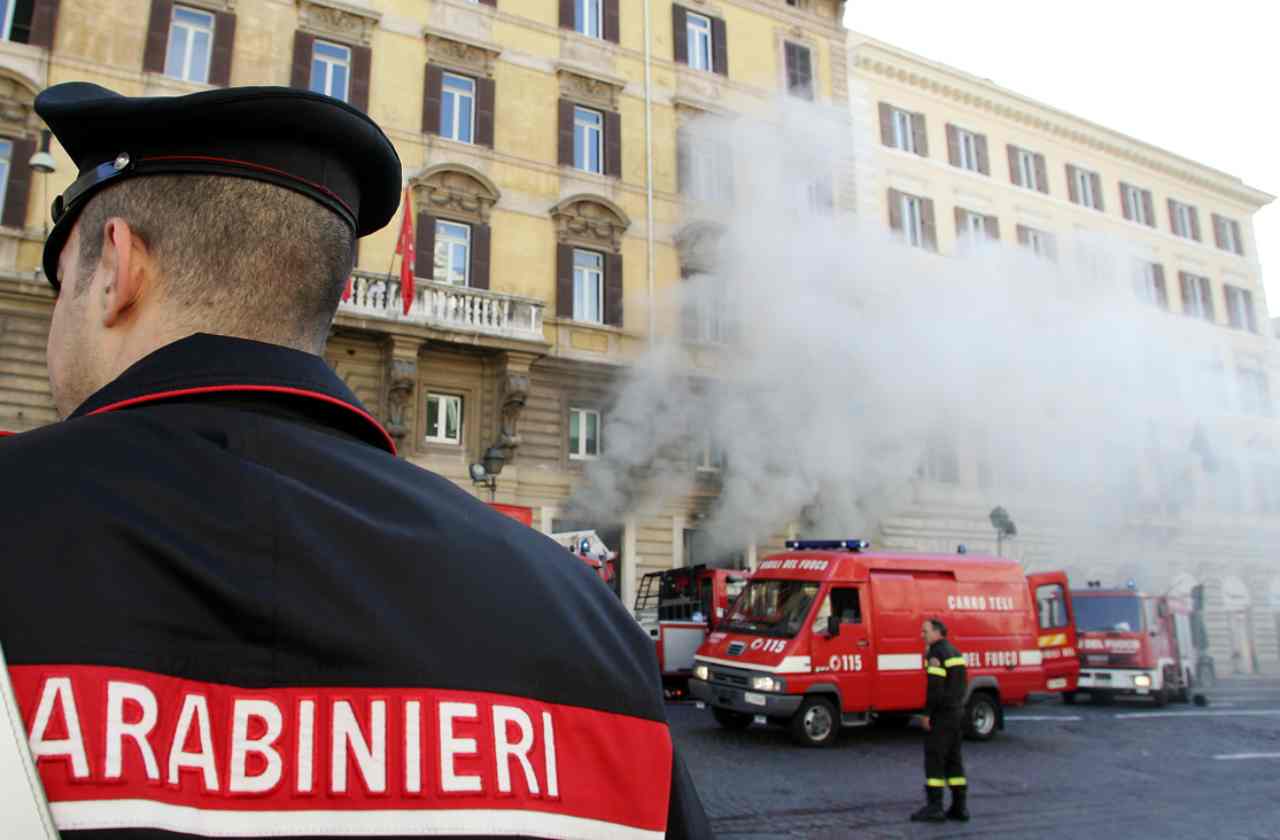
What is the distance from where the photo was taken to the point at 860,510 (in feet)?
60.4

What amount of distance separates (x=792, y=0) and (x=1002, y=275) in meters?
8.69

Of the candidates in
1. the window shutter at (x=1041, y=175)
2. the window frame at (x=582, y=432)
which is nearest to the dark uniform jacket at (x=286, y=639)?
the window frame at (x=582, y=432)

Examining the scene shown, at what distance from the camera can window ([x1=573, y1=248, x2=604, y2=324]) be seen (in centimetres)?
1716

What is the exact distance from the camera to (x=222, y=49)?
14656 millimetres

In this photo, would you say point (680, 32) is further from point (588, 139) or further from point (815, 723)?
point (815, 723)

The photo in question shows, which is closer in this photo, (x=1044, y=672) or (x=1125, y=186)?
(x=1044, y=672)

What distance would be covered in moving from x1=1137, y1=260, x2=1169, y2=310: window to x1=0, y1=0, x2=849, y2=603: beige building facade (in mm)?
15469

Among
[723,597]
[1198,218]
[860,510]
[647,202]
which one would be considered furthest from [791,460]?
[1198,218]

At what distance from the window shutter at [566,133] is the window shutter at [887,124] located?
9.23 meters

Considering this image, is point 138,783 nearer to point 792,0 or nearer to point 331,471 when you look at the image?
point 331,471

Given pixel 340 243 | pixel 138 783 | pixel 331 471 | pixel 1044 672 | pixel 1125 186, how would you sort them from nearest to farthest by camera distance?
pixel 138 783 < pixel 331 471 < pixel 340 243 < pixel 1044 672 < pixel 1125 186

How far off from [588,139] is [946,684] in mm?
14174

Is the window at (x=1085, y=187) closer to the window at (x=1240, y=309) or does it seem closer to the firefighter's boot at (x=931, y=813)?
the window at (x=1240, y=309)

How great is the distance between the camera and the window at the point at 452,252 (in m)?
15.9
